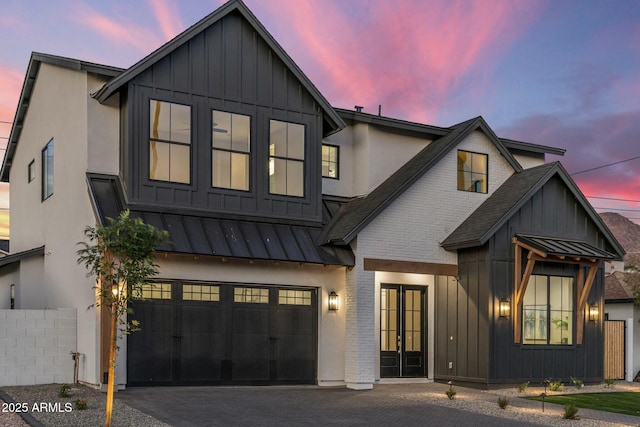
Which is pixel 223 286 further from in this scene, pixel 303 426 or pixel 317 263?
pixel 303 426

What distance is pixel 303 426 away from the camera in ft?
39.8

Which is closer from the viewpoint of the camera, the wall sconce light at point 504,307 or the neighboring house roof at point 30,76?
the neighboring house roof at point 30,76

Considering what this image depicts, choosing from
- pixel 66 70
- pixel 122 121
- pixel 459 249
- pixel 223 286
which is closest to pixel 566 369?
pixel 459 249

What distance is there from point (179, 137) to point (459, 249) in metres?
7.93

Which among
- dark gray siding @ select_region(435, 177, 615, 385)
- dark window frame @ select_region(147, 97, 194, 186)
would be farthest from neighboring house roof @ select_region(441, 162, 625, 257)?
dark window frame @ select_region(147, 97, 194, 186)

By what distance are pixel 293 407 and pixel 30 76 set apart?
13.4 m

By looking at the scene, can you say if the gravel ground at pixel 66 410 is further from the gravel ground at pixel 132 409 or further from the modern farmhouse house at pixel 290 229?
the modern farmhouse house at pixel 290 229

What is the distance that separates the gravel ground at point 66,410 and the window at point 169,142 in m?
5.12

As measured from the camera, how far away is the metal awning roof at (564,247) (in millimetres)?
18766

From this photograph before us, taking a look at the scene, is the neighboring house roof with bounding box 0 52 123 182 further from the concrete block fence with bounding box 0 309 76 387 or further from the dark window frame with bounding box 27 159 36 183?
the concrete block fence with bounding box 0 309 76 387

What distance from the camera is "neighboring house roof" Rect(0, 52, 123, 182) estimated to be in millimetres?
17398

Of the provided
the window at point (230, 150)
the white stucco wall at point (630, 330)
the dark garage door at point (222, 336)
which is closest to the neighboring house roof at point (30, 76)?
the window at point (230, 150)

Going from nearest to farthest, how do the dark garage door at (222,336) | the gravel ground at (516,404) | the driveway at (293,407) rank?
the driveway at (293,407) → the gravel ground at (516,404) → the dark garage door at (222,336)

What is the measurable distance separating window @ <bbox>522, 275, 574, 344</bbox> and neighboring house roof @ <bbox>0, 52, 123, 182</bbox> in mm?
11889
